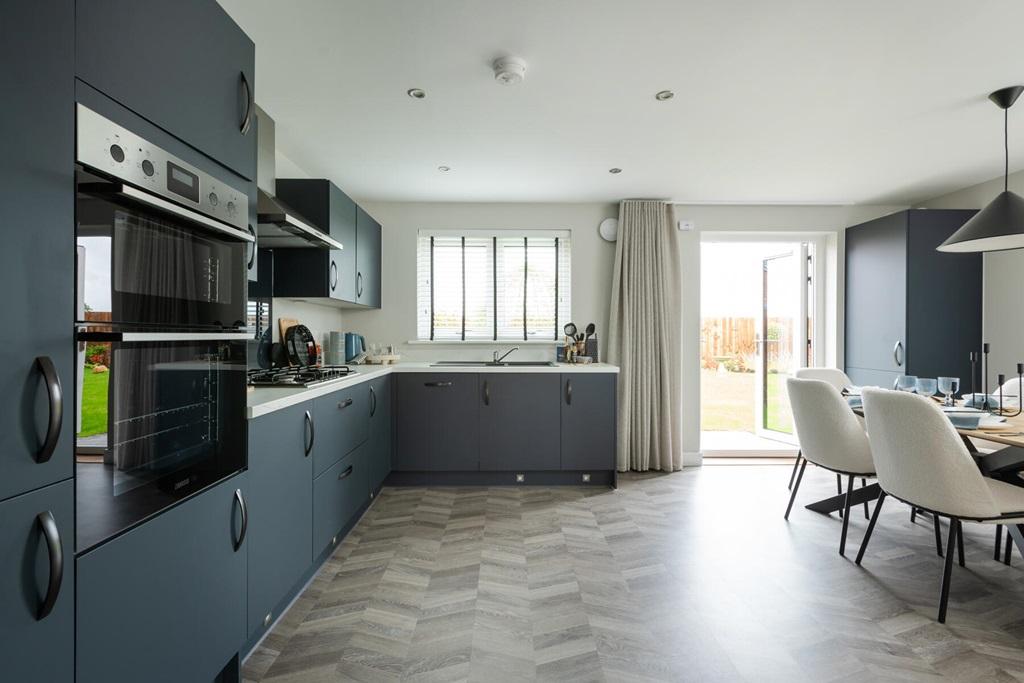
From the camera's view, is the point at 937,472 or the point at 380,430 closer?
the point at 937,472

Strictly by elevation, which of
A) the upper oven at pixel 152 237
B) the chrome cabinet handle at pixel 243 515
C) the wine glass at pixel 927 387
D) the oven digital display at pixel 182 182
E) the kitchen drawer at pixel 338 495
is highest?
the oven digital display at pixel 182 182

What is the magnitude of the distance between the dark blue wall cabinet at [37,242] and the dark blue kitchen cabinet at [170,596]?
0.28 metres

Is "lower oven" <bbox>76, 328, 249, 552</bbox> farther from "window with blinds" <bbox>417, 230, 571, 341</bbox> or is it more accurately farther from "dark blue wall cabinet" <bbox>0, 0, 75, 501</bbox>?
"window with blinds" <bbox>417, 230, 571, 341</bbox>

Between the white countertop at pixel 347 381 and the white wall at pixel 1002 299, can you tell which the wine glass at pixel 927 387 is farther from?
the white countertop at pixel 347 381

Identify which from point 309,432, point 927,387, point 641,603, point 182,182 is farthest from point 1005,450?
point 182,182

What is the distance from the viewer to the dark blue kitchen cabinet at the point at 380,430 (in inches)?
127

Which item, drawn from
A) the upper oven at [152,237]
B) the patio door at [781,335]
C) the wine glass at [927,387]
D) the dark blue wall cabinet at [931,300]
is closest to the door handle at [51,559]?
the upper oven at [152,237]

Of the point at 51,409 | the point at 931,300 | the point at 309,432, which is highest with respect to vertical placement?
the point at 931,300

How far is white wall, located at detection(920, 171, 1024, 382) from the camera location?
3.64 m

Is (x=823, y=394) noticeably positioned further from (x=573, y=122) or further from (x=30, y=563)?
(x=30, y=563)

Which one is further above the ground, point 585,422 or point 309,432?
point 309,432

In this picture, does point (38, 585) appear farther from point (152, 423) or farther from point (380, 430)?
point (380, 430)

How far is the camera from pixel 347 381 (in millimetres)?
2717

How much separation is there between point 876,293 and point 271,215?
14.9 feet
